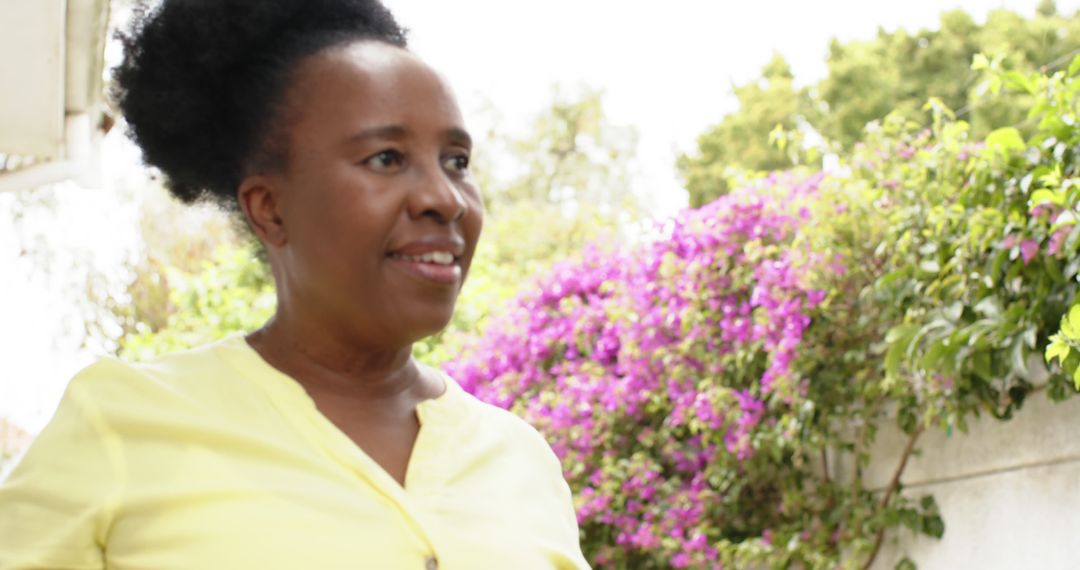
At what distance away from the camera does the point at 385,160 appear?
6.17ft

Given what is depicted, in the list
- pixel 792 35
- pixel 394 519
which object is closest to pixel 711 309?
pixel 394 519

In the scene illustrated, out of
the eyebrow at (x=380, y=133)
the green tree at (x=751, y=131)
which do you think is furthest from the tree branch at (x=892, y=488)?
the green tree at (x=751, y=131)

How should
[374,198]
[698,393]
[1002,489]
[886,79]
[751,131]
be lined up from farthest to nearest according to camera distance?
[751,131], [886,79], [698,393], [1002,489], [374,198]

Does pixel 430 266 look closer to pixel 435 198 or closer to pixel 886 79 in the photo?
pixel 435 198

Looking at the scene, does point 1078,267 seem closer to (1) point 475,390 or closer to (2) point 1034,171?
(2) point 1034,171

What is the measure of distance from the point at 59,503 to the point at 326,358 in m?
0.44

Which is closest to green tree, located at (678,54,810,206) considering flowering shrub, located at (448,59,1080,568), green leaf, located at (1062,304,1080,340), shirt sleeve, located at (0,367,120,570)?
flowering shrub, located at (448,59,1080,568)

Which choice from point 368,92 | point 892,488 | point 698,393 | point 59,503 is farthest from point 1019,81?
point 59,503

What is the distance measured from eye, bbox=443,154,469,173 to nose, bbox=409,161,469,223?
0.05 metres

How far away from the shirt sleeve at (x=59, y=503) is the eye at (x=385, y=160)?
490 millimetres

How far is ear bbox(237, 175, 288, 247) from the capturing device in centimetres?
197

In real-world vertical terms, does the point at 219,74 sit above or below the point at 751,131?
above

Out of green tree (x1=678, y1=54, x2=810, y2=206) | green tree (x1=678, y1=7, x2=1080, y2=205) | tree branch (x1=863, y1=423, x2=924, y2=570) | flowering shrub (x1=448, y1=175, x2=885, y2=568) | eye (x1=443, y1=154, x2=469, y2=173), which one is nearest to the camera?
eye (x1=443, y1=154, x2=469, y2=173)

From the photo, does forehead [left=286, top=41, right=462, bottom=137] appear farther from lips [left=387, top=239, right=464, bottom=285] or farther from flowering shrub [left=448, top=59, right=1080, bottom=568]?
flowering shrub [left=448, top=59, right=1080, bottom=568]
